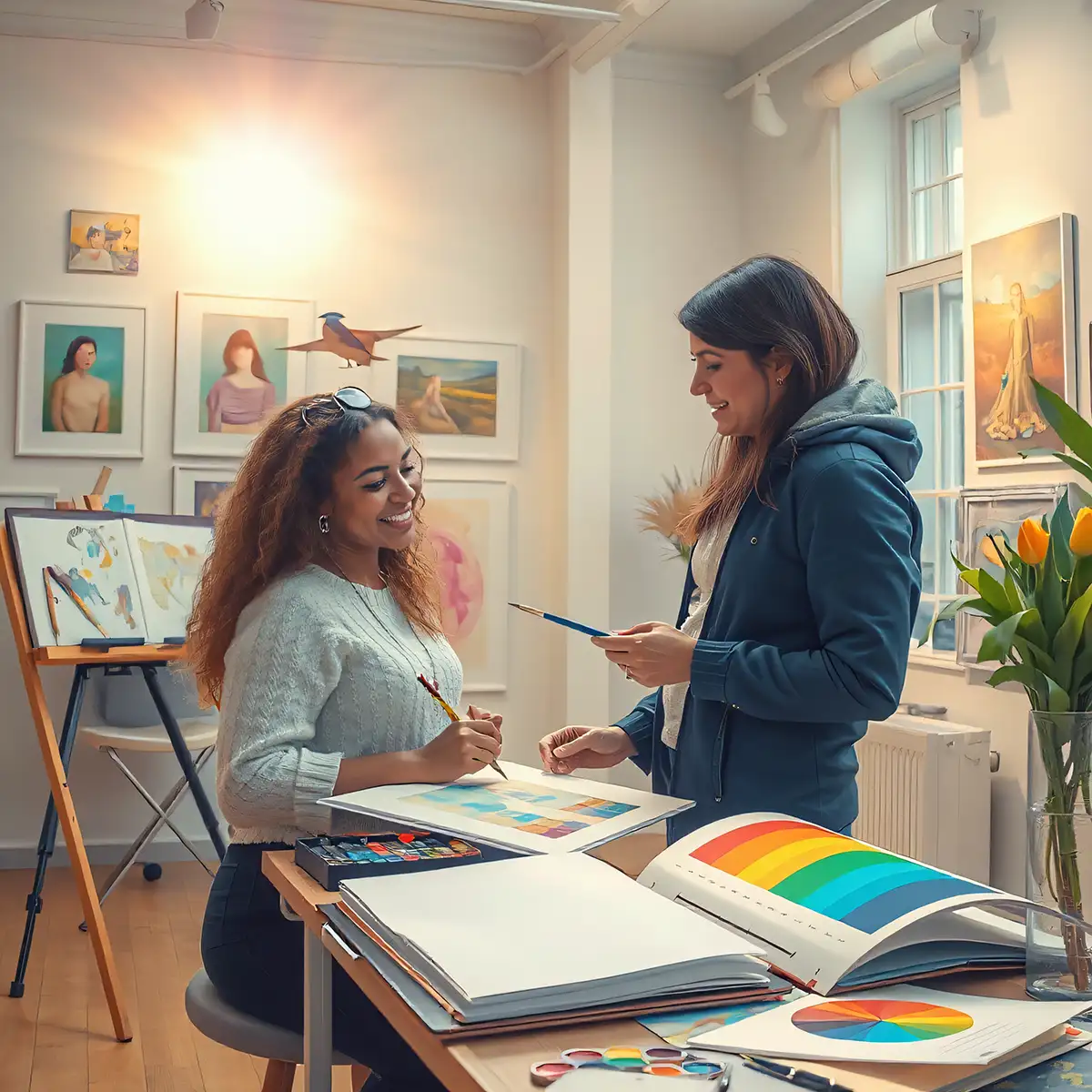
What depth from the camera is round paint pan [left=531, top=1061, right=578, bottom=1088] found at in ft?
2.48

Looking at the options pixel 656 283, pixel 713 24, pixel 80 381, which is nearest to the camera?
pixel 80 381

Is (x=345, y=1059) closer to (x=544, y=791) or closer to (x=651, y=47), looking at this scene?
(x=544, y=791)

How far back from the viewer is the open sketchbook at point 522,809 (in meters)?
1.31

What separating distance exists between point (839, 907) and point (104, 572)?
334 cm

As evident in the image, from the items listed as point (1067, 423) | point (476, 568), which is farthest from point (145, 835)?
point (1067, 423)

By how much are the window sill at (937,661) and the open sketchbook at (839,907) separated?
323 cm

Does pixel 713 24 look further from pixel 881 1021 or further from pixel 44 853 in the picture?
pixel 881 1021

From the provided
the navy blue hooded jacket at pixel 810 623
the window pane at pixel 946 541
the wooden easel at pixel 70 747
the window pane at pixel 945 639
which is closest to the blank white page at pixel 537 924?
the navy blue hooded jacket at pixel 810 623

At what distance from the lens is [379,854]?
1.25 m

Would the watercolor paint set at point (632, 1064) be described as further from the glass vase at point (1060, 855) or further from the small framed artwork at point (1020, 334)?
the small framed artwork at point (1020, 334)

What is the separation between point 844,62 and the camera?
454 cm

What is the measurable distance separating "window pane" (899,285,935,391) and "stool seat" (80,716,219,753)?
115 inches

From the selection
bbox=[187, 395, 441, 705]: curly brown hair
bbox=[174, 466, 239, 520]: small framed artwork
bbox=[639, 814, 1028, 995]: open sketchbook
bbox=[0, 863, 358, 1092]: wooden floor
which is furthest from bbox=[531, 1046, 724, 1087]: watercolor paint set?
bbox=[174, 466, 239, 520]: small framed artwork

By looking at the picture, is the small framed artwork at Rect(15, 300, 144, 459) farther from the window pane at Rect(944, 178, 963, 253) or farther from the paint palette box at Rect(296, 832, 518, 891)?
the paint palette box at Rect(296, 832, 518, 891)
